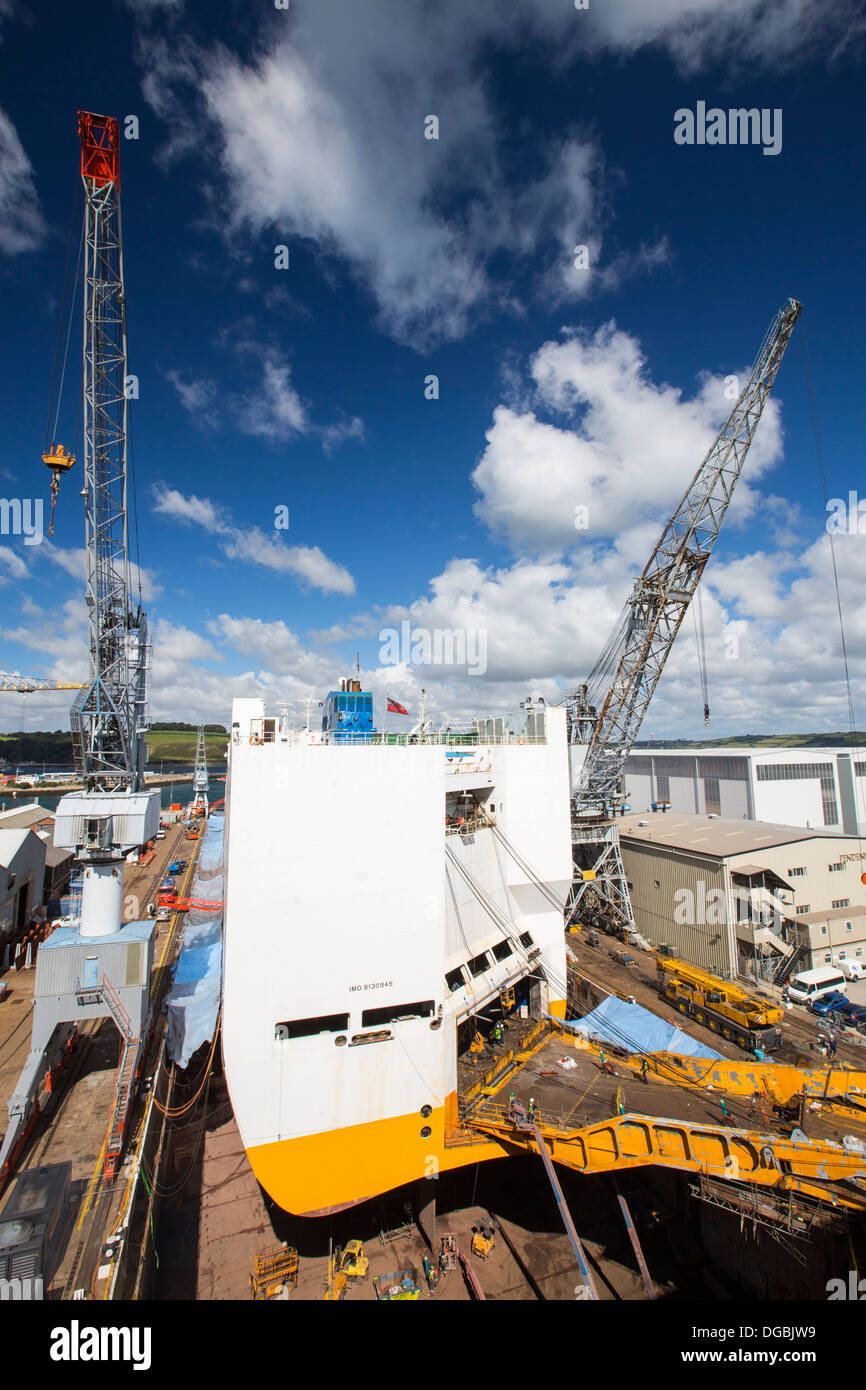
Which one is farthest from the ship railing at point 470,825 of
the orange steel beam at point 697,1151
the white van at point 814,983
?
the white van at point 814,983

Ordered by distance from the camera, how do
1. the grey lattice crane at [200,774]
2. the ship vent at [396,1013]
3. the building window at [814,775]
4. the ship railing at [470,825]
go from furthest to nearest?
the grey lattice crane at [200,774] < the building window at [814,775] < the ship railing at [470,825] < the ship vent at [396,1013]

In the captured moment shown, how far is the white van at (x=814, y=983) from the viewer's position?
27.3 metres

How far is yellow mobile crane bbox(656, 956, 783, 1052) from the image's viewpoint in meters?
21.3

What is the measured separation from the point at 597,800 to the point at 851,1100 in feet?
80.0

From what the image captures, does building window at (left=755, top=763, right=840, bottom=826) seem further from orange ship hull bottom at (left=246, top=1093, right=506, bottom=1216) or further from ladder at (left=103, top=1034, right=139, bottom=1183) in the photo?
ladder at (left=103, top=1034, right=139, bottom=1183)

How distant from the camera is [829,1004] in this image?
26.5 m

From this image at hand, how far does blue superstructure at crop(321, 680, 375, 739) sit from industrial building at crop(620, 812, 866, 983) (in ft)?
70.8

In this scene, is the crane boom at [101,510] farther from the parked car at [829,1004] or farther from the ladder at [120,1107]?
the parked car at [829,1004]

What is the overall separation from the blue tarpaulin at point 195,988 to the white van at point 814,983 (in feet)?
84.9

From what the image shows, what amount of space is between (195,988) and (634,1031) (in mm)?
16773

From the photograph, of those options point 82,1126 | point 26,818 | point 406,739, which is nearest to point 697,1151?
point 406,739

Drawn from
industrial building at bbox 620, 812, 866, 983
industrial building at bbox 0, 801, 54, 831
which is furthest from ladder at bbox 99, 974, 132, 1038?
industrial building at bbox 0, 801, 54, 831
